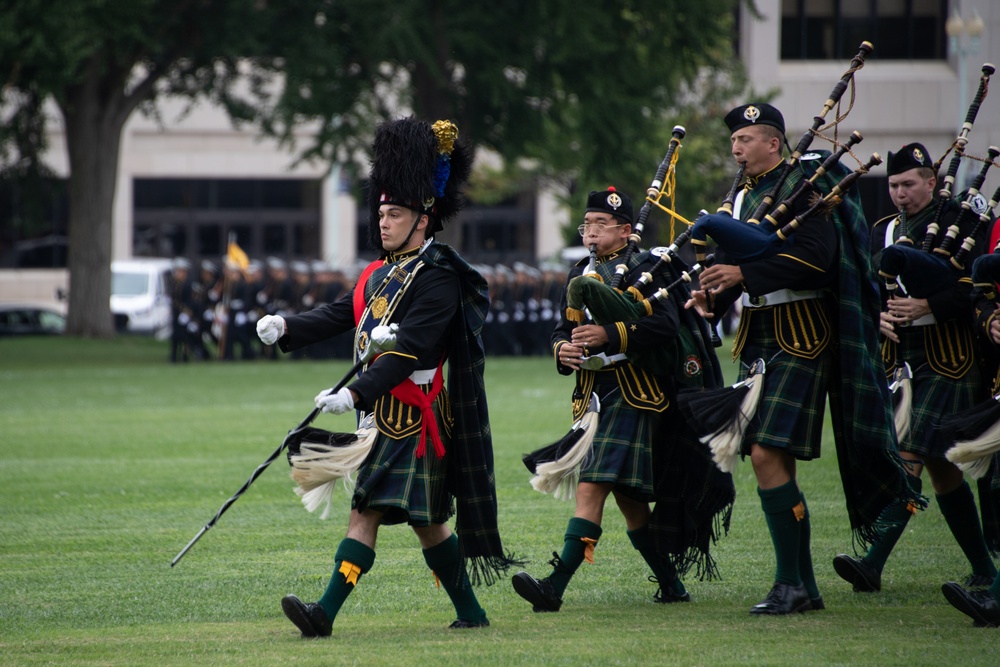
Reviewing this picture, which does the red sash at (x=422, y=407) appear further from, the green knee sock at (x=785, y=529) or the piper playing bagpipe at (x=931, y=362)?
the piper playing bagpipe at (x=931, y=362)

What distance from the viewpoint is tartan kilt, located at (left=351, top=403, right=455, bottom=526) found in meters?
5.68

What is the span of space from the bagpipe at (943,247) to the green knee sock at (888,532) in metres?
0.97

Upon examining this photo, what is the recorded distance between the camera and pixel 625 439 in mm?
6457

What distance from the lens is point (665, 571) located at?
6582mm

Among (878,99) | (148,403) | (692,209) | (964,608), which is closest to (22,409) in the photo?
(148,403)

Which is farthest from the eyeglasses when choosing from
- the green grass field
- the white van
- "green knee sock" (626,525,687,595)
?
the white van

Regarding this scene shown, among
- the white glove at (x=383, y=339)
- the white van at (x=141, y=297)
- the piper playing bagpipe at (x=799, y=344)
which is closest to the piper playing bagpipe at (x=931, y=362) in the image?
the piper playing bagpipe at (x=799, y=344)

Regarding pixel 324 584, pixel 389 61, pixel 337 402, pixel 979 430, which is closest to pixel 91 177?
pixel 389 61

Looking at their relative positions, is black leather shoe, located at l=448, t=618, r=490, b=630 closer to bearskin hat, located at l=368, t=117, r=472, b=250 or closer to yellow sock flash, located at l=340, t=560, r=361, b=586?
yellow sock flash, located at l=340, t=560, r=361, b=586

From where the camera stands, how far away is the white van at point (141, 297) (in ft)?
120

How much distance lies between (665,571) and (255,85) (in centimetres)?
2244

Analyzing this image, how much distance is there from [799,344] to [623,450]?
0.91 m

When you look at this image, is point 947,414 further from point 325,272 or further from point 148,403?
point 325,272

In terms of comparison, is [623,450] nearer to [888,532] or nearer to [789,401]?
[789,401]
